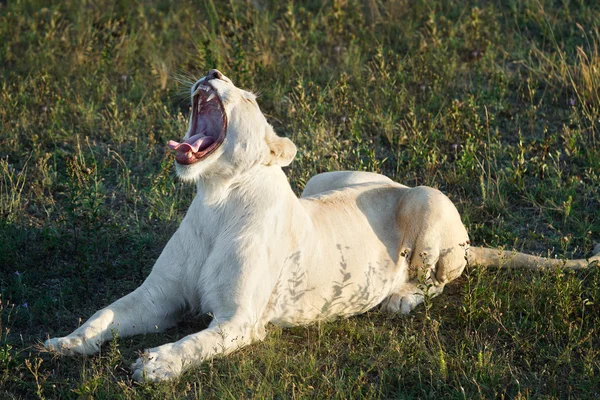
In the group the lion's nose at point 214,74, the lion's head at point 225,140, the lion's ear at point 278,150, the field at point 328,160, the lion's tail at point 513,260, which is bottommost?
the lion's tail at point 513,260

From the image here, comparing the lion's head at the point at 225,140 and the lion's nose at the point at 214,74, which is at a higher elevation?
the lion's nose at the point at 214,74

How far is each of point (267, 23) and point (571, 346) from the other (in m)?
5.48

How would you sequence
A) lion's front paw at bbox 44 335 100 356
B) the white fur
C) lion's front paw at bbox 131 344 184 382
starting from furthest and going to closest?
the white fur < lion's front paw at bbox 44 335 100 356 < lion's front paw at bbox 131 344 184 382

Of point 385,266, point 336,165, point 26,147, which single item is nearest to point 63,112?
point 26,147

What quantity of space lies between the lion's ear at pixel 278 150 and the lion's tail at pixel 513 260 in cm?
159

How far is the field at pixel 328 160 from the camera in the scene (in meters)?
4.62

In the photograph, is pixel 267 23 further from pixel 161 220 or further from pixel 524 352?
pixel 524 352

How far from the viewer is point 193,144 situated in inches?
187

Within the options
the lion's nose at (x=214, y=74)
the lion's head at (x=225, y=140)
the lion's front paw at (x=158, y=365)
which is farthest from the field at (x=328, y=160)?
the lion's nose at (x=214, y=74)

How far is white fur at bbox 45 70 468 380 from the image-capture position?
457cm

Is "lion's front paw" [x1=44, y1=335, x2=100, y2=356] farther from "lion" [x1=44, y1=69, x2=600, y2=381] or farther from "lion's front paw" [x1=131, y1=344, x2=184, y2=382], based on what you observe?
"lion's front paw" [x1=131, y1=344, x2=184, y2=382]

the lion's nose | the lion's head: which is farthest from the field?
the lion's nose

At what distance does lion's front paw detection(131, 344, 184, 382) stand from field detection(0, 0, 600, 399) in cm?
7

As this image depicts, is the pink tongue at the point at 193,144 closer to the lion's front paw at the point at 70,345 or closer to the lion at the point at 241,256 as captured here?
the lion at the point at 241,256
